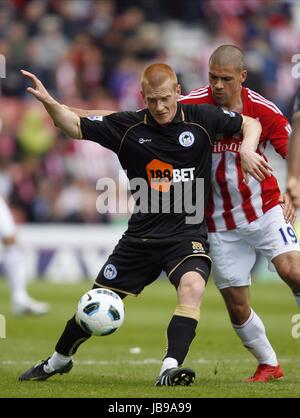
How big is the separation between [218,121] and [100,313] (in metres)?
1.65

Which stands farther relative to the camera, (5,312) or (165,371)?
(5,312)

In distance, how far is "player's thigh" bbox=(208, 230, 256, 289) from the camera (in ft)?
26.7

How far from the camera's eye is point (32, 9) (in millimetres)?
23016

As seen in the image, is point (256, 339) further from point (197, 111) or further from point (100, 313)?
point (197, 111)

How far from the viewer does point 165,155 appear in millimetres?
7609

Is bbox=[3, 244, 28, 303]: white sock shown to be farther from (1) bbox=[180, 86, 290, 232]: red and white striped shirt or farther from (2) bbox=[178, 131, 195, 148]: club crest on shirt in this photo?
(2) bbox=[178, 131, 195, 148]: club crest on shirt

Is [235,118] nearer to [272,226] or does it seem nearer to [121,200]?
[272,226]

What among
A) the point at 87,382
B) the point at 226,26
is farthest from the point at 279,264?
the point at 226,26

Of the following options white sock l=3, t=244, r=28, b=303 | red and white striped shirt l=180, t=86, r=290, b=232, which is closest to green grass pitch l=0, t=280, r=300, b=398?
white sock l=3, t=244, r=28, b=303

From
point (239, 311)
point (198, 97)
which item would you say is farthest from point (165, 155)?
point (239, 311)

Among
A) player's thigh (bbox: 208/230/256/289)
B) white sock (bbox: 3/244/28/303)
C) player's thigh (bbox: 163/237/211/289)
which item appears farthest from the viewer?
white sock (bbox: 3/244/28/303)

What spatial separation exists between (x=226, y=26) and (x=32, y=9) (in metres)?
4.31

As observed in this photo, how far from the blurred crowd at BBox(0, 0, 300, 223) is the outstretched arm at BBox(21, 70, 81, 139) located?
1102 cm

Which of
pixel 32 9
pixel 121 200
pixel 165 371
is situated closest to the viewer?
pixel 165 371
